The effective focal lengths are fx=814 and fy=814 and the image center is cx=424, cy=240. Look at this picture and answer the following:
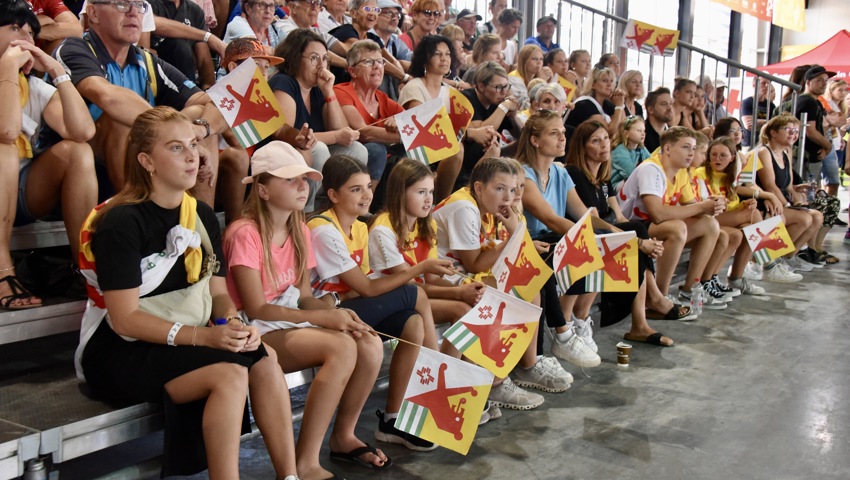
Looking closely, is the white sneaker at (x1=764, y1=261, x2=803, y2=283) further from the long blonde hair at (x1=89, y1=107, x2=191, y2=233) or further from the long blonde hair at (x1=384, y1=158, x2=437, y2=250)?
the long blonde hair at (x1=89, y1=107, x2=191, y2=233)

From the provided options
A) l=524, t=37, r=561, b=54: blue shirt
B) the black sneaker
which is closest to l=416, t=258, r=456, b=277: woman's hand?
the black sneaker

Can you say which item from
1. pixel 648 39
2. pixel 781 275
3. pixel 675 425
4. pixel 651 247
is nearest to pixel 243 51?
pixel 651 247

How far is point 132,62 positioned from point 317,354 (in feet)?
5.31

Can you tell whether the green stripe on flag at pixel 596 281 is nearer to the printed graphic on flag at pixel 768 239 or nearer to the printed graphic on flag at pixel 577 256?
the printed graphic on flag at pixel 577 256

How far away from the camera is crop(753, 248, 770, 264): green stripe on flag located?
6.09 metres

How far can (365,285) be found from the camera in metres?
3.27

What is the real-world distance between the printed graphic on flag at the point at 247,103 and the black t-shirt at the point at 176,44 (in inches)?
43.5

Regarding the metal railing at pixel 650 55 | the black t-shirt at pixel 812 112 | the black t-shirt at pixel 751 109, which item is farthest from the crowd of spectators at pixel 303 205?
the black t-shirt at pixel 751 109

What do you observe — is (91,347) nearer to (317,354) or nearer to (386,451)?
(317,354)

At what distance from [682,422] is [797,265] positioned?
459cm

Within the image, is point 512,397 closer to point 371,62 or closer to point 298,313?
point 298,313

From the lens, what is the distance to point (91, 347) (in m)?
2.56

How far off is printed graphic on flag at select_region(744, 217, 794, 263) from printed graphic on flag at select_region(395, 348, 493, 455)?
3800mm

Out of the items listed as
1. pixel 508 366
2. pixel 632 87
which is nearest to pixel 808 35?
pixel 632 87
